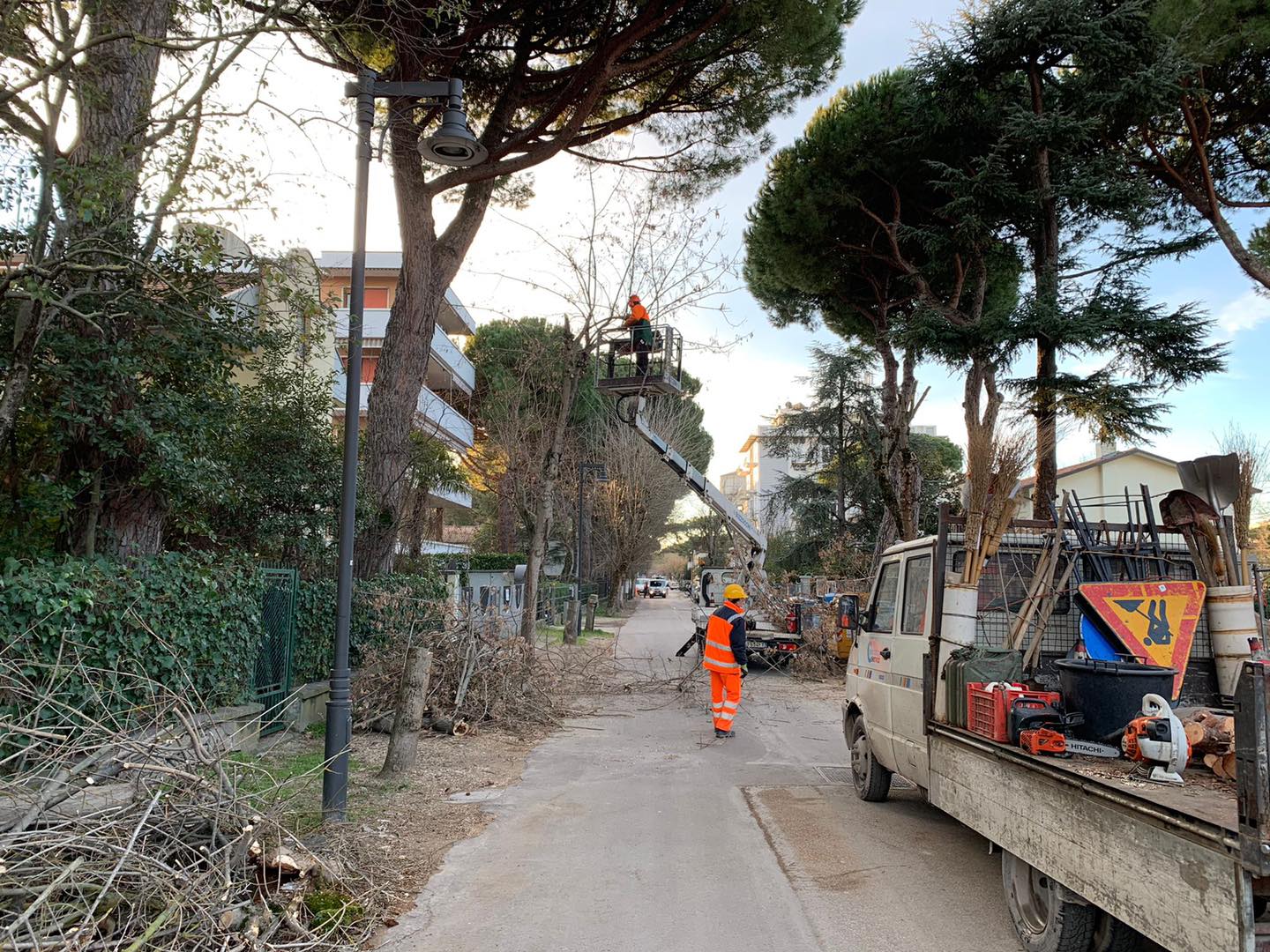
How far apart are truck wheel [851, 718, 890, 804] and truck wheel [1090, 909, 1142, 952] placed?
319 cm

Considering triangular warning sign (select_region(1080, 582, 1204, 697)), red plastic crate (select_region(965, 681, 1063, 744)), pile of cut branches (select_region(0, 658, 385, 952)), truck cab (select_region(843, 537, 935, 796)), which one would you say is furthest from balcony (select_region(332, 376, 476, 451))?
triangular warning sign (select_region(1080, 582, 1204, 697))

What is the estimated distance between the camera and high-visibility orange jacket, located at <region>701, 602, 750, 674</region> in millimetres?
10375

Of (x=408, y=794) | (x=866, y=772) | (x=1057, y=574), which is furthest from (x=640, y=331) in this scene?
(x=1057, y=574)

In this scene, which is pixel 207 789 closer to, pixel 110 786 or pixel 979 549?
pixel 110 786

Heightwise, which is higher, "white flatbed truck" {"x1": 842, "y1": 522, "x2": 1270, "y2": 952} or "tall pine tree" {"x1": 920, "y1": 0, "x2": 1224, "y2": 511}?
"tall pine tree" {"x1": 920, "y1": 0, "x2": 1224, "y2": 511}

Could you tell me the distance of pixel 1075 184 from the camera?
47.3 feet

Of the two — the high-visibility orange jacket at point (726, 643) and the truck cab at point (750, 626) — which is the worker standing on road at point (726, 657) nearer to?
the high-visibility orange jacket at point (726, 643)

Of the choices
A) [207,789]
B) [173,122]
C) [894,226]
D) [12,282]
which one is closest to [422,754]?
[207,789]

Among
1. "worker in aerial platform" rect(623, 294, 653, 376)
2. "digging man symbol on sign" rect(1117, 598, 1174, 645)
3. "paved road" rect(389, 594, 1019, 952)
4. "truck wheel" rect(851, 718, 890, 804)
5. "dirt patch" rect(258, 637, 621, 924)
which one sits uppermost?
"worker in aerial platform" rect(623, 294, 653, 376)

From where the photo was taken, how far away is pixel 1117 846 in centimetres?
355

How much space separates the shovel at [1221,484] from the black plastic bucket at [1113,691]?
1469mm

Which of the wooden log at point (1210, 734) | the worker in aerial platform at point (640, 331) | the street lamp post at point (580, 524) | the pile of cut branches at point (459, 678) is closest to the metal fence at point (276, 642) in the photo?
the pile of cut branches at point (459, 678)

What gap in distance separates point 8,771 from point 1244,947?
22.3 ft

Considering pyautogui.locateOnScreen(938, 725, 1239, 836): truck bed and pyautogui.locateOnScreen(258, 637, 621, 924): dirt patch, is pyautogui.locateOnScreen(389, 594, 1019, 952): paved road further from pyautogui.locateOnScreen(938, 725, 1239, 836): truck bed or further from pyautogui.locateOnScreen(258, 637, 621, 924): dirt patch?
pyautogui.locateOnScreen(938, 725, 1239, 836): truck bed
